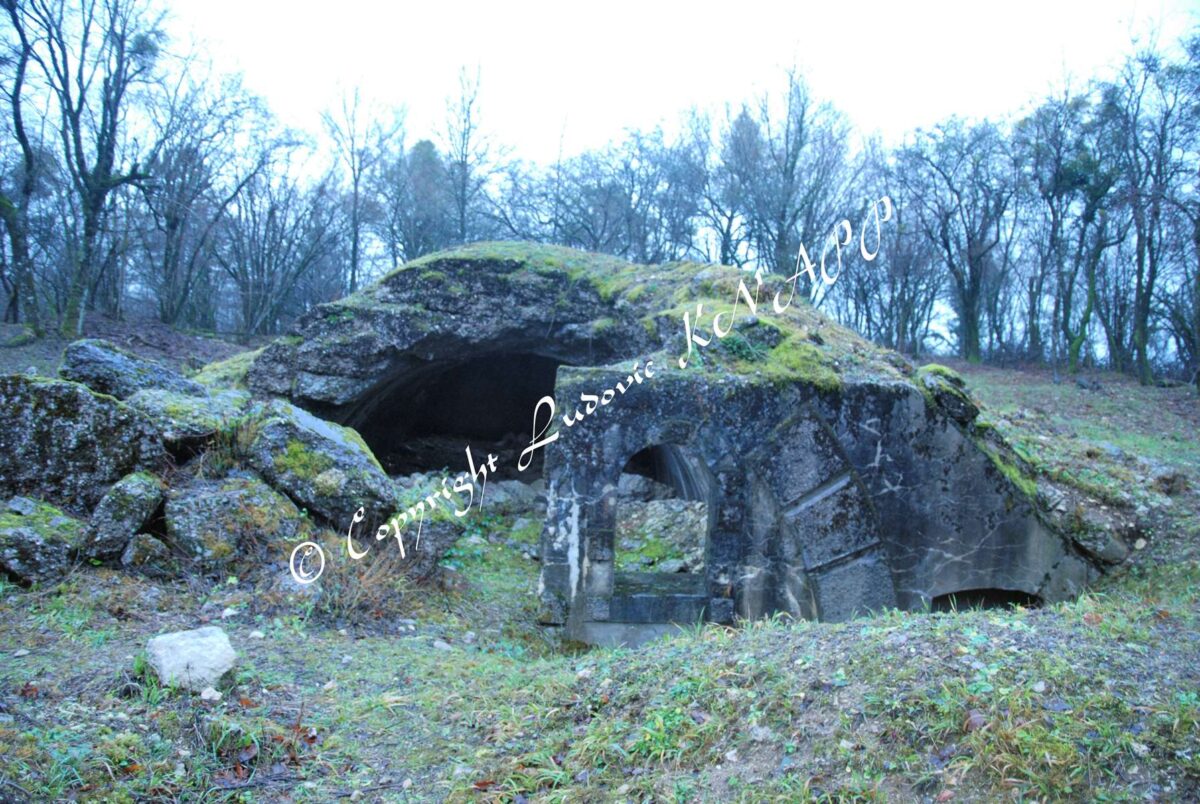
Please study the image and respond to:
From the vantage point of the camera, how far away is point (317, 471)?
7301 mm

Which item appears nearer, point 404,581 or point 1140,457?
point 404,581

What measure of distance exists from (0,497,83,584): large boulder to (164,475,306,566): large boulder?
70 centimetres

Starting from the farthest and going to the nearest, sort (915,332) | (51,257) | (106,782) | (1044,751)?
1. (915,332)
2. (51,257)
3. (106,782)
4. (1044,751)

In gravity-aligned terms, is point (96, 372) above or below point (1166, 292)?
below

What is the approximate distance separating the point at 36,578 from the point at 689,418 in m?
5.10

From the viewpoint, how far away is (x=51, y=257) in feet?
61.2

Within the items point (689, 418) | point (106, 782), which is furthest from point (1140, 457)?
point (106, 782)

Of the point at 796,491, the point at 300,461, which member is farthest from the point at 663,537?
the point at 300,461

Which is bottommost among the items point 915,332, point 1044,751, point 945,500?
point 1044,751

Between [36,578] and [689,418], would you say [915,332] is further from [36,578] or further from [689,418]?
[36,578]

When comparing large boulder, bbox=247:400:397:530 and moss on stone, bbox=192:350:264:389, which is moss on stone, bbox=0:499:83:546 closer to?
large boulder, bbox=247:400:397:530

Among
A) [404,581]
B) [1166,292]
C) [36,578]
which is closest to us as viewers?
[36,578]

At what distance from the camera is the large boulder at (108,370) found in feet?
24.6

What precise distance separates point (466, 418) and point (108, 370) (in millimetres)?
7766
